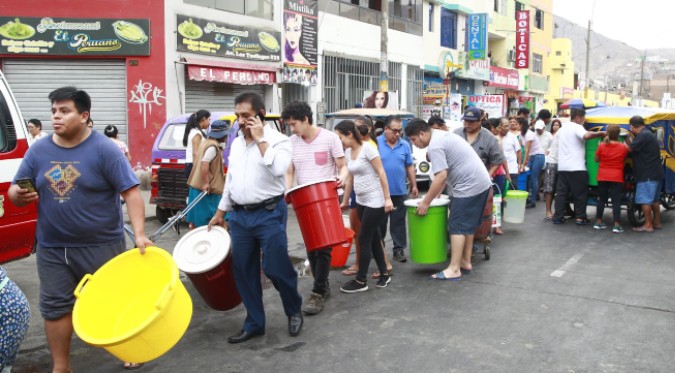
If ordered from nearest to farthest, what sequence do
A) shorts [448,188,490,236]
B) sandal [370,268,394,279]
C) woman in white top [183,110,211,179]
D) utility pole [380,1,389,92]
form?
1. shorts [448,188,490,236]
2. sandal [370,268,394,279]
3. woman in white top [183,110,211,179]
4. utility pole [380,1,389,92]

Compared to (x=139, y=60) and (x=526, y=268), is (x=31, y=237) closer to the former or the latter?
(x=526, y=268)

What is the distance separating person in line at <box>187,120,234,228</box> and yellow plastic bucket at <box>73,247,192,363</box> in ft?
10.0

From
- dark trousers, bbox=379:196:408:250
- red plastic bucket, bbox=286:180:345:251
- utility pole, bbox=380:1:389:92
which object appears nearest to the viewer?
red plastic bucket, bbox=286:180:345:251

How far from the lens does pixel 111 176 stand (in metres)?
3.96

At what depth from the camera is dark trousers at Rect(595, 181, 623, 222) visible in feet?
32.0

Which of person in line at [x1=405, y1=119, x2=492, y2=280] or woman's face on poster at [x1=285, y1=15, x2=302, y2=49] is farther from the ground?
woman's face on poster at [x1=285, y1=15, x2=302, y2=49]

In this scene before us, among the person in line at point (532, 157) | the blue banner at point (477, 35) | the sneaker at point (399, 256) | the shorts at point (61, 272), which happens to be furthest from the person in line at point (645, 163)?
the blue banner at point (477, 35)

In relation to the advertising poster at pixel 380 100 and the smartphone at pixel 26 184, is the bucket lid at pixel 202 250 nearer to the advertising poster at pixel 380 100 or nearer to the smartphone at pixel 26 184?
the smartphone at pixel 26 184

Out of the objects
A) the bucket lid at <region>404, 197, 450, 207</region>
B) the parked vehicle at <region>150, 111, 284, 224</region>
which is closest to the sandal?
the bucket lid at <region>404, 197, 450, 207</region>

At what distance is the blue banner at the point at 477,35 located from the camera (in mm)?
33031

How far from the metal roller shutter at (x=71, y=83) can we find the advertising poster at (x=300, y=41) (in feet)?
18.4

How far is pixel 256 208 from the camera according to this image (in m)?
4.81

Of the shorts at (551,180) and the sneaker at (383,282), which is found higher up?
the shorts at (551,180)

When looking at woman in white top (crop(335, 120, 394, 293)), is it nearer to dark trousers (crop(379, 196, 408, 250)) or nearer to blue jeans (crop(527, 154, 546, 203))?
dark trousers (crop(379, 196, 408, 250))
